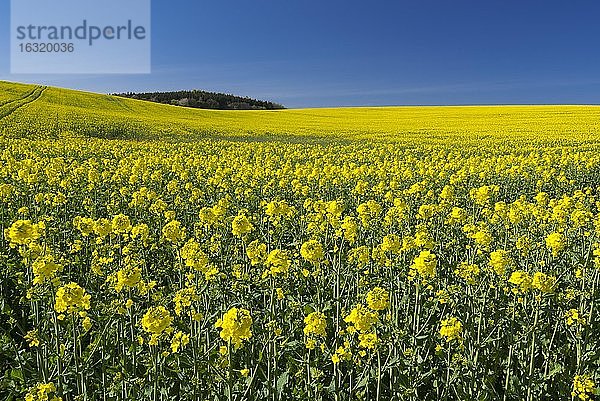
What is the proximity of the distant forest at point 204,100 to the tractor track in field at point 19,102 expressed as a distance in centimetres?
2279

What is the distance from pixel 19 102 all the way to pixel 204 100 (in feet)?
106

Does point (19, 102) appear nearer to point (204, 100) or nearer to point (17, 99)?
point (17, 99)

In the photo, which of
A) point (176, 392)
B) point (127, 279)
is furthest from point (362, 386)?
point (127, 279)

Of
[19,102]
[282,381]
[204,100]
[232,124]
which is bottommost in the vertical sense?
[282,381]

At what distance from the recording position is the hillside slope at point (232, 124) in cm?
2662

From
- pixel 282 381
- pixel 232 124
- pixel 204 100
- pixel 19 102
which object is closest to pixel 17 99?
pixel 19 102

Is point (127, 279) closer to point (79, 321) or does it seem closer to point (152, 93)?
point (79, 321)

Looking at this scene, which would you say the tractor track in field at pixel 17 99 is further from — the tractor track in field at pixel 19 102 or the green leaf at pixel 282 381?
the green leaf at pixel 282 381

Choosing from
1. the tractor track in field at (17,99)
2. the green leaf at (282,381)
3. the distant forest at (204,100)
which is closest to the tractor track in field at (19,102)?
the tractor track in field at (17,99)

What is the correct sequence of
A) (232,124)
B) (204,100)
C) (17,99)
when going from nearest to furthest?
(17,99), (232,124), (204,100)

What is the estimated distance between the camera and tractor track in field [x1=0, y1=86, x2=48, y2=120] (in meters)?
28.8

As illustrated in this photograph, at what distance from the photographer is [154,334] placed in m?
3.39

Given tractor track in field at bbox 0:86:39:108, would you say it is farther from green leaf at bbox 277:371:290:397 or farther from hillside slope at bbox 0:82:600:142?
green leaf at bbox 277:371:290:397

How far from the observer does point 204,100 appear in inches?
2552
